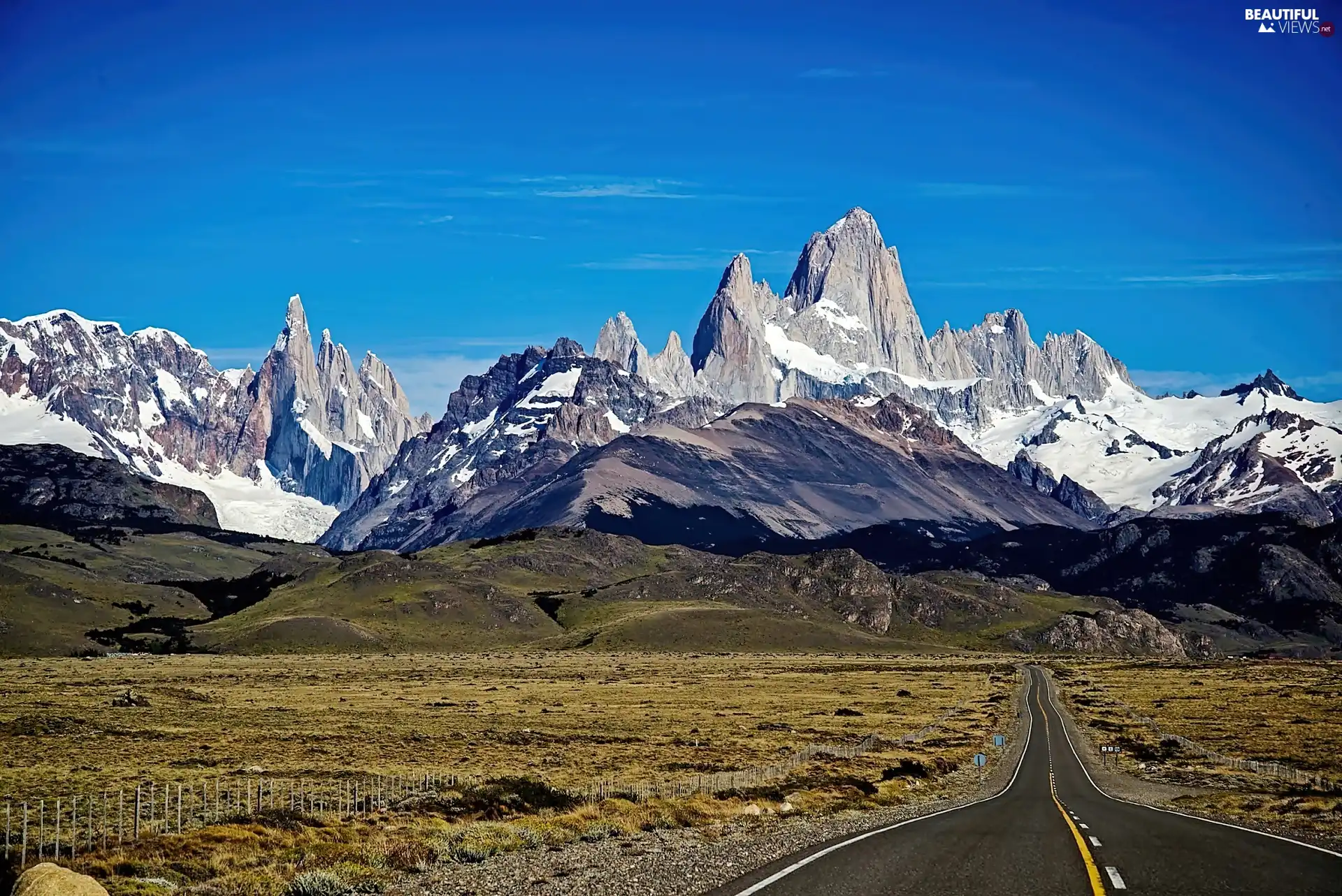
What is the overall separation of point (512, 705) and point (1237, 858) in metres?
97.5

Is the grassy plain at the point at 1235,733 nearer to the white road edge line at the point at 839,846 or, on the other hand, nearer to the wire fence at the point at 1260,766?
the wire fence at the point at 1260,766

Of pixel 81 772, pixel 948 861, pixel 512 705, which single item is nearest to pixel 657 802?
pixel 948 861

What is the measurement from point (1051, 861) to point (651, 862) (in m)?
9.73

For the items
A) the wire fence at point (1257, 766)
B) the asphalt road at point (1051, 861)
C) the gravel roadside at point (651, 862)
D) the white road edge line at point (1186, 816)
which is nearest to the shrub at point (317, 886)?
the gravel roadside at point (651, 862)

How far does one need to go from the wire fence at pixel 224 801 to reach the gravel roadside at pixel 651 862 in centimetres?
1035

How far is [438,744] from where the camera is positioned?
271 feet

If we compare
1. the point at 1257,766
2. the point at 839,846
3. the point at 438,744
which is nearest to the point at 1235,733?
the point at 1257,766

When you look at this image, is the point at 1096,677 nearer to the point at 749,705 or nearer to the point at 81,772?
the point at 749,705

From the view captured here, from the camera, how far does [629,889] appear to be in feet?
94.6

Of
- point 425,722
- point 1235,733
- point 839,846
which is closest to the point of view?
point 839,846

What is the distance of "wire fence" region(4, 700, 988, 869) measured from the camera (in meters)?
41.5

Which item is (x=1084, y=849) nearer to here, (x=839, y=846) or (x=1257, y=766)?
(x=839, y=846)

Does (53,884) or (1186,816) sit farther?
(1186,816)

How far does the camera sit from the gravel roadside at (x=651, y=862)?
29.2 metres
